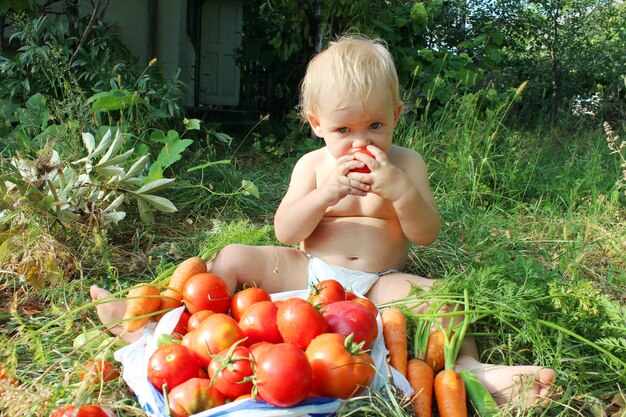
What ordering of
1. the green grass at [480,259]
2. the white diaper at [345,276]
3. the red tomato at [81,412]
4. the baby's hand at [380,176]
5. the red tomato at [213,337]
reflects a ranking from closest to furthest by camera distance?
the red tomato at [81,412] → the red tomato at [213,337] → the green grass at [480,259] → the baby's hand at [380,176] → the white diaper at [345,276]

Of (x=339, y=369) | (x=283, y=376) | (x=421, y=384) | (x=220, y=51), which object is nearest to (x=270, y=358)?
(x=283, y=376)

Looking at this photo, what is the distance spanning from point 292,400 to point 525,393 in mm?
693

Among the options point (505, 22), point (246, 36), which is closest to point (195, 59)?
point (246, 36)

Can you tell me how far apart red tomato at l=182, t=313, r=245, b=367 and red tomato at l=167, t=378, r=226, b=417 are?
0.38 feet

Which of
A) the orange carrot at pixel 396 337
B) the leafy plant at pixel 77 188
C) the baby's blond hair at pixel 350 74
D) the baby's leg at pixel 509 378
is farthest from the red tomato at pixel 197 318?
the leafy plant at pixel 77 188

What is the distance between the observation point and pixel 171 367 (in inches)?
58.2

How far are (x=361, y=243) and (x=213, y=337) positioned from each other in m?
0.96

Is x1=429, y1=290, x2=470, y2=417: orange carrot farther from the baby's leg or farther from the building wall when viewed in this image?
the building wall

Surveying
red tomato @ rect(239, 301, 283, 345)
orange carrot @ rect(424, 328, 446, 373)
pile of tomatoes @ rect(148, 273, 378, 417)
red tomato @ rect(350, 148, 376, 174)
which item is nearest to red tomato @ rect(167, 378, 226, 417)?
pile of tomatoes @ rect(148, 273, 378, 417)

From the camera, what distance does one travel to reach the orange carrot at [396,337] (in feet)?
5.77

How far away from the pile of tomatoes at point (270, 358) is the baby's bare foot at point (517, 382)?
391 millimetres

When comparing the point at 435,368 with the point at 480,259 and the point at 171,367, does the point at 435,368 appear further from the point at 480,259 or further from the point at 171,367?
the point at 480,259

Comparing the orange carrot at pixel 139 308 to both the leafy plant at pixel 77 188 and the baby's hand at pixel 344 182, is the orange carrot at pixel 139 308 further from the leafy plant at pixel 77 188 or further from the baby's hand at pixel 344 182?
the leafy plant at pixel 77 188

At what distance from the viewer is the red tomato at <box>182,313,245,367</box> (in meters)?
1.55
